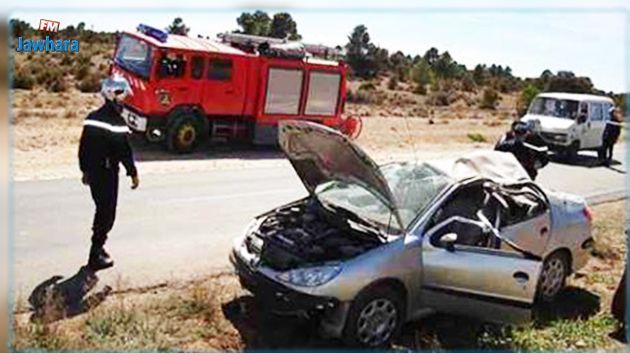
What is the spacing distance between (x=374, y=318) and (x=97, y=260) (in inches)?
127

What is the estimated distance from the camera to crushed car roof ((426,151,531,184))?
7094 mm

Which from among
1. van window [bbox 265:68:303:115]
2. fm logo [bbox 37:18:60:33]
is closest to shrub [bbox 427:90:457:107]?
van window [bbox 265:68:303:115]

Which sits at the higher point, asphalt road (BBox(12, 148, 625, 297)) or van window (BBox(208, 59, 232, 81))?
van window (BBox(208, 59, 232, 81))

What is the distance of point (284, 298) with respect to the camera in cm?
575

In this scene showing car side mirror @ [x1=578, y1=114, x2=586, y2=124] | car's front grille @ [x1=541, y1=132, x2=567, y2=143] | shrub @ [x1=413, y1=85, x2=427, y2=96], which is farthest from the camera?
shrub @ [x1=413, y1=85, x2=427, y2=96]

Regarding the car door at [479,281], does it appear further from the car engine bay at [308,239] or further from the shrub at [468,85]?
the shrub at [468,85]

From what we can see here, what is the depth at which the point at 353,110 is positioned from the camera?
115 feet

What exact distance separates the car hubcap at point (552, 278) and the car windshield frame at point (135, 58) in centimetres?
1173

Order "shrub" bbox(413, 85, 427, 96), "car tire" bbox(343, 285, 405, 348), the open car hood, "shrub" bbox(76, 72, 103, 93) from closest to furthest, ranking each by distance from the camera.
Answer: "car tire" bbox(343, 285, 405, 348) → the open car hood → "shrub" bbox(76, 72, 103, 93) → "shrub" bbox(413, 85, 427, 96)

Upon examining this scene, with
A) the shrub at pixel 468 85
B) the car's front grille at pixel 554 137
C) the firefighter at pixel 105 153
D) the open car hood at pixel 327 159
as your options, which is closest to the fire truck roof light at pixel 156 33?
the firefighter at pixel 105 153

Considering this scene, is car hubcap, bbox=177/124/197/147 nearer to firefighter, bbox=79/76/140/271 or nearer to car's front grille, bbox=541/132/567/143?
firefighter, bbox=79/76/140/271

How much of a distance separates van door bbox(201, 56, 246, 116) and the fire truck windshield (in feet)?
5.07

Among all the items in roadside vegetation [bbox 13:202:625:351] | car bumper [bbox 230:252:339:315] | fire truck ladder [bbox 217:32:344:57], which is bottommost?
roadside vegetation [bbox 13:202:625:351]

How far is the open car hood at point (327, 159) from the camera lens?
6113 millimetres
